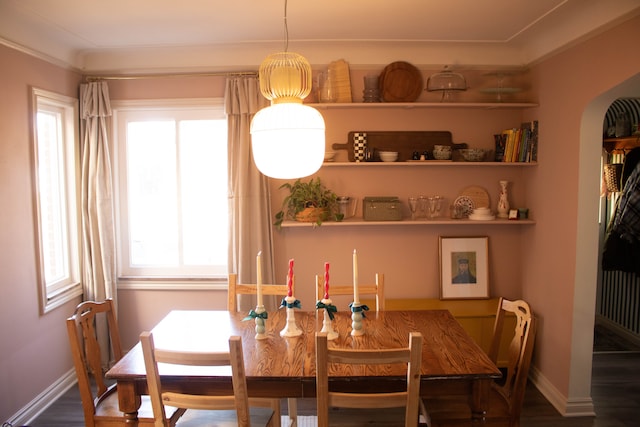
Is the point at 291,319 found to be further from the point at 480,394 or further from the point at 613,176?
the point at 613,176

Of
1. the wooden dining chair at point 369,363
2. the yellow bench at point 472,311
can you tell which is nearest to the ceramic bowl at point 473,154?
the yellow bench at point 472,311

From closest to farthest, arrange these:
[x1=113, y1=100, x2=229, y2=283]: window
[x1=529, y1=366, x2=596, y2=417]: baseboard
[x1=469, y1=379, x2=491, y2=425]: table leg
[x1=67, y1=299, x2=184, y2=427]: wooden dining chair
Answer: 1. [x1=469, y1=379, x2=491, y2=425]: table leg
2. [x1=67, y1=299, x2=184, y2=427]: wooden dining chair
3. [x1=529, y1=366, x2=596, y2=417]: baseboard
4. [x1=113, y1=100, x2=229, y2=283]: window

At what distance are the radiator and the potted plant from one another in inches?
112

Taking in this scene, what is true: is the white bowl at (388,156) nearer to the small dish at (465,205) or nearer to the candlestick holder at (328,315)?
the small dish at (465,205)

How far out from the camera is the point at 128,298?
13.8ft

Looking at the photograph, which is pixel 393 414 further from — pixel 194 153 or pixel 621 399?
pixel 194 153

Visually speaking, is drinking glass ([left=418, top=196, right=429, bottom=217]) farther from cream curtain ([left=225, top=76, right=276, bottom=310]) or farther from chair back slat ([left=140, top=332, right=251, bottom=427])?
chair back slat ([left=140, top=332, right=251, bottom=427])

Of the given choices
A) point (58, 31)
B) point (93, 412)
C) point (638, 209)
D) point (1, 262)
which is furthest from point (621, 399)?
point (58, 31)

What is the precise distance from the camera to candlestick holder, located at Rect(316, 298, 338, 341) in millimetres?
2562

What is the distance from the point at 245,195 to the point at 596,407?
2974 millimetres

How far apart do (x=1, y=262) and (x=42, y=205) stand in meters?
0.71

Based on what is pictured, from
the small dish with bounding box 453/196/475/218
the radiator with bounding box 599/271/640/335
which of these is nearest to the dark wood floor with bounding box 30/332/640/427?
the radiator with bounding box 599/271/640/335

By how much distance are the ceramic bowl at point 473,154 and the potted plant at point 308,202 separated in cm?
107

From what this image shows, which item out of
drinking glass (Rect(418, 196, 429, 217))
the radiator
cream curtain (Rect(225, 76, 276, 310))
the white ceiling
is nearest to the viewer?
the white ceiling
